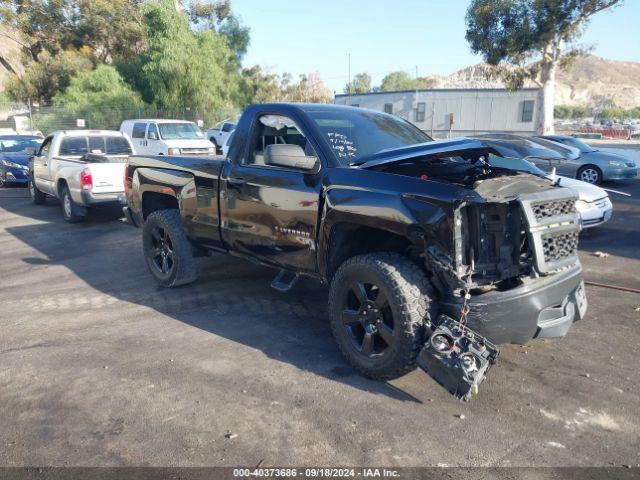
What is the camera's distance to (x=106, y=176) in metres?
9.66

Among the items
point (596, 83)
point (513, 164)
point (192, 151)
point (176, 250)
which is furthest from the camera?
point (596, 83)

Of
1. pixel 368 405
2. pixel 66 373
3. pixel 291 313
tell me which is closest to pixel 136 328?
pixel 66 373

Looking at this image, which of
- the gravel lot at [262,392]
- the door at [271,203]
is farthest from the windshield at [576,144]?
the door at [271,203]

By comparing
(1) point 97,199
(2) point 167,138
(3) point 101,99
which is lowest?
(1) point 97,199

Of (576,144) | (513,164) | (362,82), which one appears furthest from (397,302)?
(362,82)

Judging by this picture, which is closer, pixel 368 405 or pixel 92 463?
pixel 92 463

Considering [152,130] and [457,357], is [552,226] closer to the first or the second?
[457,357]

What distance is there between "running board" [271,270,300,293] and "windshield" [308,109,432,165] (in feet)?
3.88

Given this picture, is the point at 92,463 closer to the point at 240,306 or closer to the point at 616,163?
the point at 240,306

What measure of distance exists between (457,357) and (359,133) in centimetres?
213

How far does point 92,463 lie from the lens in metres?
2.96

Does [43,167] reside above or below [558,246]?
below

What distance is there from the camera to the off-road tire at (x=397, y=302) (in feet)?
11.4

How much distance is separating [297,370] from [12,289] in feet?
13.4
